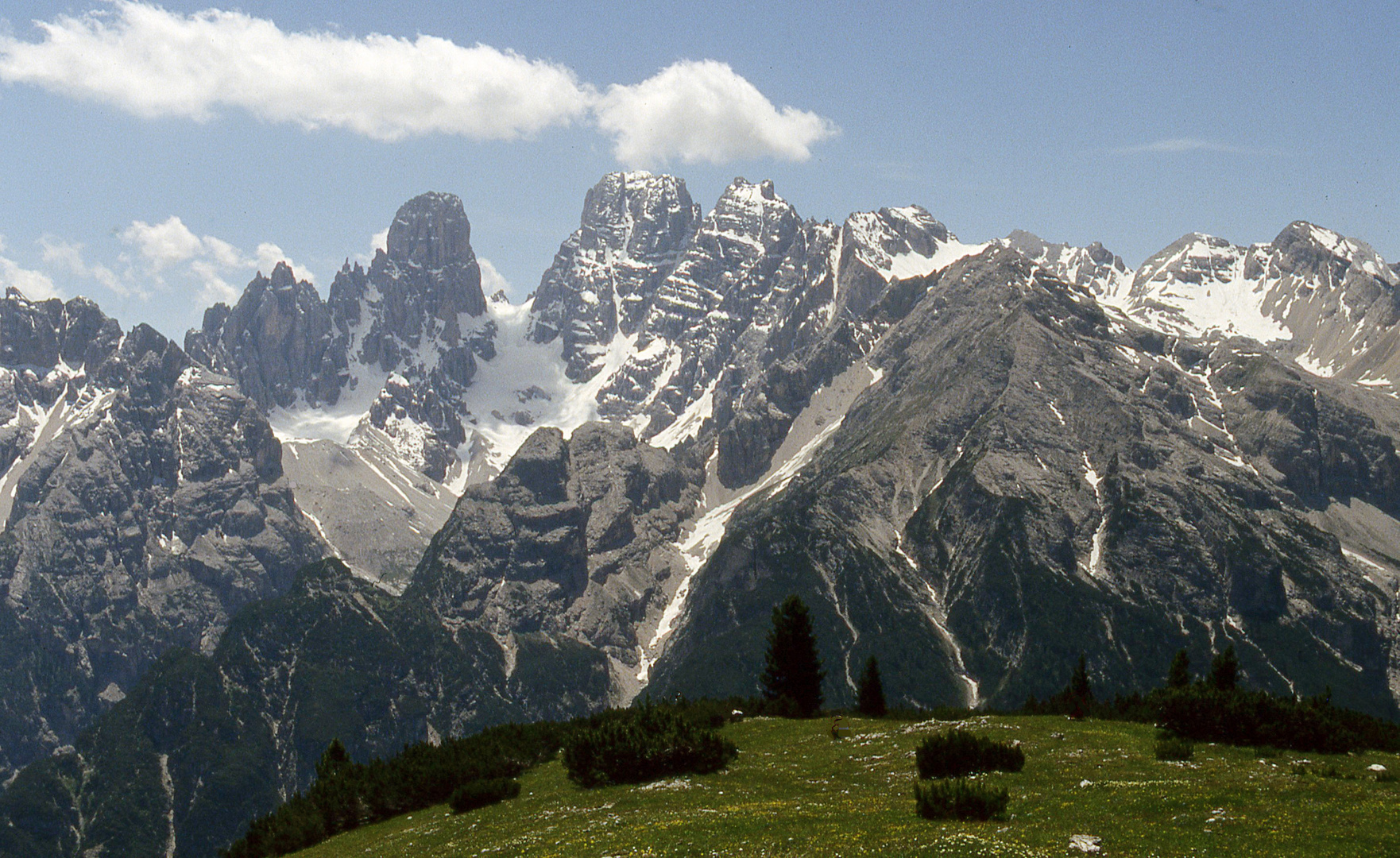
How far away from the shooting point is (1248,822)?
38.8 metres

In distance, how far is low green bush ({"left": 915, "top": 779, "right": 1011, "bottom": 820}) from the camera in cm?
4281

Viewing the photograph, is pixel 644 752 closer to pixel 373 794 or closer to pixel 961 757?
pixel 961 757

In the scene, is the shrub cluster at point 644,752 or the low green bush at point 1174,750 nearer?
the low green bush at point 1174,750

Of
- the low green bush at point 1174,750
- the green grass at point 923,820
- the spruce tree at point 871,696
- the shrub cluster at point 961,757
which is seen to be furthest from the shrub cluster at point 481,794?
the spruce tree at point 871,696

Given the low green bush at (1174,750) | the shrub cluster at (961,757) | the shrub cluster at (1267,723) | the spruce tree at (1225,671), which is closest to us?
the shrub cluster at (961,757)

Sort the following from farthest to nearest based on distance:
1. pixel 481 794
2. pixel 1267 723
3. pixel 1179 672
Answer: pixel 1179 672
pixel 481 794
pixel 1267 723

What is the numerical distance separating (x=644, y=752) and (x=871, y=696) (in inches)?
1498

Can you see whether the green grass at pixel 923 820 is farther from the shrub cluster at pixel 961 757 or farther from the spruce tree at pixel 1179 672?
the spruce tree at pixel 1179 672

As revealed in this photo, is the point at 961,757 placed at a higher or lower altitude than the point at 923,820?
higher

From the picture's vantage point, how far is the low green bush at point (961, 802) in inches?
1686

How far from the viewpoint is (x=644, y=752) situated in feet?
195

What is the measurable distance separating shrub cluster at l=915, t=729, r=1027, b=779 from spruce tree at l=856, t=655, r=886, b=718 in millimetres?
31670

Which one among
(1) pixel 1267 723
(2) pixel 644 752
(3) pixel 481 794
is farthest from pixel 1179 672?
(3) pixel 481 794

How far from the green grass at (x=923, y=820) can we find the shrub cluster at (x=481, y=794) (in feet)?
3.08
